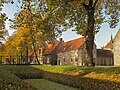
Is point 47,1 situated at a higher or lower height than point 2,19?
higher

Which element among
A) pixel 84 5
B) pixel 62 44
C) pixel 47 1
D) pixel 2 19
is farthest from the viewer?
pixel 62 44

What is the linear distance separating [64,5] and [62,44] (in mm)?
53686

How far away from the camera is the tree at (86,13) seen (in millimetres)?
23016

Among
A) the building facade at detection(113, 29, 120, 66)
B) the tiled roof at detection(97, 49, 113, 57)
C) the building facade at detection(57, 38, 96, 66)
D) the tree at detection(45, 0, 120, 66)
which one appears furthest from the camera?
the tiled roof at detection(97, 49, 113, 57)

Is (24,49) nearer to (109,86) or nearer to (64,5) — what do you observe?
(64,5)

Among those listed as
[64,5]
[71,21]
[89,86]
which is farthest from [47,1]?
[89,86]

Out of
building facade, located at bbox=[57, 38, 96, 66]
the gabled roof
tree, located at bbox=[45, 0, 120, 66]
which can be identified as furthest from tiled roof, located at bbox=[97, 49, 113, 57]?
tree, located at bbox=[45, 0, 120, 66]

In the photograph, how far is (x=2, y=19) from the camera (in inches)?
574

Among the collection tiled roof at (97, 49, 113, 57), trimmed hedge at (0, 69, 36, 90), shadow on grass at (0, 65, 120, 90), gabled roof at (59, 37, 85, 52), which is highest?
gabled roof at (59, 37, 85, 52)

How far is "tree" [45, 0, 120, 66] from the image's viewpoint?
906 inches

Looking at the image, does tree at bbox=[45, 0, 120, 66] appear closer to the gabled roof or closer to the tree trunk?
the tree trunk

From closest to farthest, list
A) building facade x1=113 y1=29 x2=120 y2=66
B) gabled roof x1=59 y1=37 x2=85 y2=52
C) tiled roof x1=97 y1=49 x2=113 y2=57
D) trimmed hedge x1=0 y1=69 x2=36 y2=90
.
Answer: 1. trimmed hedge x1=0 y1=69 x2=36 y2=90
2. building facade x1=113 y1=29 x2=120 y2=66
3. gabled roof x1=59 y1=37 x2=85 y2=52
4. tiled roof x1=97 y1=49 x2=113 y2=57

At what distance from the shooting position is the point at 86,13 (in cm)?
2614

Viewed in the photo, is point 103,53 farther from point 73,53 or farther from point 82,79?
point 82,79
